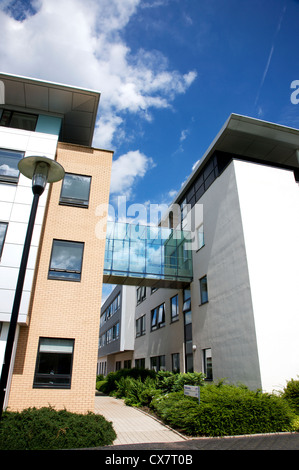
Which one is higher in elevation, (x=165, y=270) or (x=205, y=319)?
(x=165, y=270)

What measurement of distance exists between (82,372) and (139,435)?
2.56 meters

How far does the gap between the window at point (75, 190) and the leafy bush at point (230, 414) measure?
8.06 meters

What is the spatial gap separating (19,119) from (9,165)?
3151mm

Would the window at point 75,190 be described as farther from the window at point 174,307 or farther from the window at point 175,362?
the window at point 175,362

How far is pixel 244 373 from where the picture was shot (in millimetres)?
11961

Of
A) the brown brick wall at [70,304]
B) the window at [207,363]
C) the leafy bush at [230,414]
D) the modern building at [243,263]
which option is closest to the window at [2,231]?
the brown brick wall at [70,304]

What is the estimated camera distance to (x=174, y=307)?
2119 cm

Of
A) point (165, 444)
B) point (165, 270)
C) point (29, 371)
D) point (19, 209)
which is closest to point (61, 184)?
point (19, 209)

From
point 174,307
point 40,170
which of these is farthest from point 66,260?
point 174,307

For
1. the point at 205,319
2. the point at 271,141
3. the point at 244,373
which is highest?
the point at 271,141

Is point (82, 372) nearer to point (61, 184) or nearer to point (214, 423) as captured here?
point (214, 423)

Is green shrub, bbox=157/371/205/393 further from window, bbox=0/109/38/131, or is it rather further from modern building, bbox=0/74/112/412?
window, bbox=0/109/38/131
